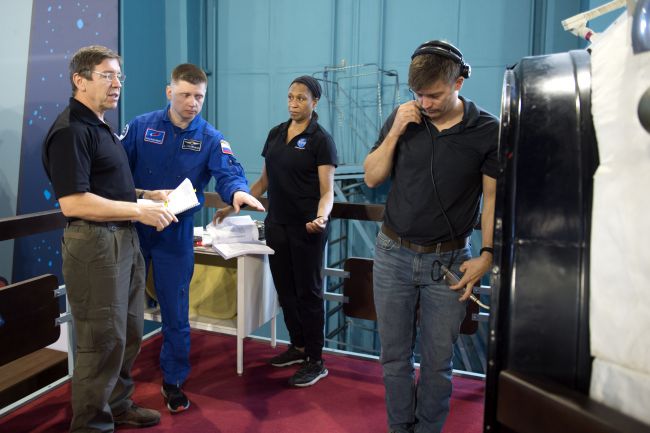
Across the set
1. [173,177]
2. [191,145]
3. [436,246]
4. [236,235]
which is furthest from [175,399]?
[436,246]

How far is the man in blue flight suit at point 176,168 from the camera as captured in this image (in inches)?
88.5

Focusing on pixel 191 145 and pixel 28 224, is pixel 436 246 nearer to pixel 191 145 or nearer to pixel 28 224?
pixel 191 145

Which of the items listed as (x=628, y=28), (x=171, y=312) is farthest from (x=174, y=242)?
(x=628, y=28)

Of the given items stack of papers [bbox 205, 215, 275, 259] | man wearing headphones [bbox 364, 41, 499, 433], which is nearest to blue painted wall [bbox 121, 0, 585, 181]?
stack of papers [bbox 205, 215, 275, 259]

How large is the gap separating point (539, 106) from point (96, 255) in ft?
5.12

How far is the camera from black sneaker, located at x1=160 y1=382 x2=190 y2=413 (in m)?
2.38

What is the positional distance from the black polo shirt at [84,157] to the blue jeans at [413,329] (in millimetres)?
940

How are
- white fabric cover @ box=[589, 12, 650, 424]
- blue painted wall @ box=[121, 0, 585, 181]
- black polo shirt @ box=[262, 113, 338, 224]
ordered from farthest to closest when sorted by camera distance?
blue painted wall @ box=[121, 0, 585, 181], black polo shirt @ box=[262, 113, 338, 224], white fabric cover @ box=[589, 12, 650, 424]

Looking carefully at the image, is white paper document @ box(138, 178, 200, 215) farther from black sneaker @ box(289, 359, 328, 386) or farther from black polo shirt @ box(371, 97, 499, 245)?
black sneaker @ box(289, 359, 328, 386)

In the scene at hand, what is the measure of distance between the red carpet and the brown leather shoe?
4cm

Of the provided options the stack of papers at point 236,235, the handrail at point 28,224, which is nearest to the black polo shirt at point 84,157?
the handrail at point 28,224

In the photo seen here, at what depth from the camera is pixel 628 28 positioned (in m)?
0.67

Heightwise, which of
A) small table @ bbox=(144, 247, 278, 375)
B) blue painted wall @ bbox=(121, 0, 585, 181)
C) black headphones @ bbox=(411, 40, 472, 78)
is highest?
blue painted wall @ bbox=(121, 0, 585, 181)

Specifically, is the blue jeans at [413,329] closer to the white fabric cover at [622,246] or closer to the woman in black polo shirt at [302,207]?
the woman in black polo shirt at [302,207]
